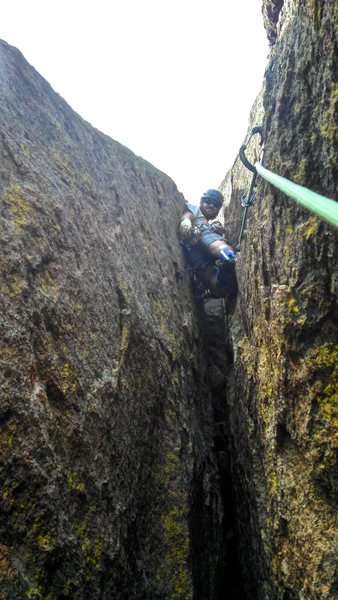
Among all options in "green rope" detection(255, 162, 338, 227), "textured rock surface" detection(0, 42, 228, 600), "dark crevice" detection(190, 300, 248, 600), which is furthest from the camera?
"dark crevice" detection(190, 300, 248, 600)

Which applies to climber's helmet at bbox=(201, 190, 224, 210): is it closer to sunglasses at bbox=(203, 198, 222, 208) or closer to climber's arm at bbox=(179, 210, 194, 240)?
sunglasses at bbox=(203, 198, 222, 208)

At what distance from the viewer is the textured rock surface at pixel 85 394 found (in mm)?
3203

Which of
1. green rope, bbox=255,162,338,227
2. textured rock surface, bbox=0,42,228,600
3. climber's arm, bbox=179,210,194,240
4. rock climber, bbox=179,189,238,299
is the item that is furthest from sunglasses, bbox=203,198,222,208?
green rope, bbox=255,162,338,227

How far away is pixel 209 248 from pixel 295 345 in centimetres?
567

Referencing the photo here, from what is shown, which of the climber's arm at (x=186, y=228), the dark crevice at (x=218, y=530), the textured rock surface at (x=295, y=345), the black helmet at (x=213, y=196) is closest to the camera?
the textured rock surface at (x=295, y=345)

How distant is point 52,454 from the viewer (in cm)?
344

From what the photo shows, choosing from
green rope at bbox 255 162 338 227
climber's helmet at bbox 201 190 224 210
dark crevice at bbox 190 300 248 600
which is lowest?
dark crevice at bbox 190 300 248 600

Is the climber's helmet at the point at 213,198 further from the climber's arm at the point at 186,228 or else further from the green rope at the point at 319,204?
the green rope at the point at 319,204

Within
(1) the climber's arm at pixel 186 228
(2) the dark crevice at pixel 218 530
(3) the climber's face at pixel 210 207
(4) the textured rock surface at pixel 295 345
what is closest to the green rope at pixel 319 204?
(4) the textured rock surface at pixel 295 345

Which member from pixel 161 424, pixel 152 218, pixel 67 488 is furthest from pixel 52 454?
pixel 152 218

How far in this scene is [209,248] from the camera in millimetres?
9688

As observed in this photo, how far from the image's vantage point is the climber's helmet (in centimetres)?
1159

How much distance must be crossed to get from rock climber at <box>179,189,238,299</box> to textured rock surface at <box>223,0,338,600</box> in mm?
2919

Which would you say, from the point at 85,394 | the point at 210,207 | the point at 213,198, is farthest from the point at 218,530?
the point at 213,198
